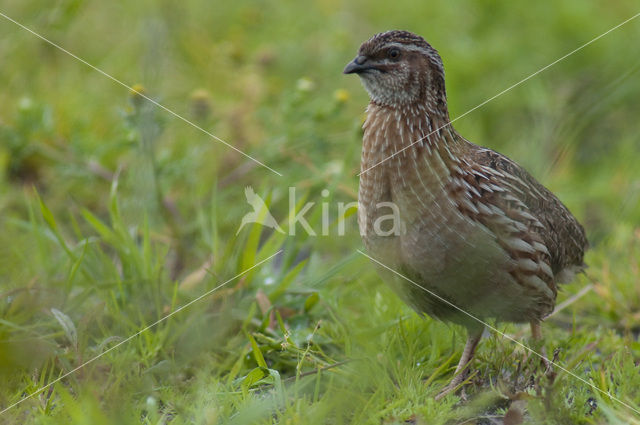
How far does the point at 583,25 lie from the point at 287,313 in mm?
4298

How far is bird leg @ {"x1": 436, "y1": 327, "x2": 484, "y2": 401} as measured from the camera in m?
3.53

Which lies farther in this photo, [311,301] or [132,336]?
[311,301]

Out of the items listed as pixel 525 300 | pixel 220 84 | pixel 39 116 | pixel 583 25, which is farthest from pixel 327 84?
pixel 525 300

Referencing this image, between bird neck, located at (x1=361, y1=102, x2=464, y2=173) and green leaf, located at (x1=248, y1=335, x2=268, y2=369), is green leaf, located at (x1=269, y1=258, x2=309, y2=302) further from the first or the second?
bird neck, located at (x1=361, y1=102, x2=464, y2=173)

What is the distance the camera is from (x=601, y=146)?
6.75 m

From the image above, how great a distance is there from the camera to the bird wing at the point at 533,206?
3715 mm

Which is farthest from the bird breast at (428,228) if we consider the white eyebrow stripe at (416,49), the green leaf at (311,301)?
the green leaf at (311,301)

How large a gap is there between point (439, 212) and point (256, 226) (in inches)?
43.7

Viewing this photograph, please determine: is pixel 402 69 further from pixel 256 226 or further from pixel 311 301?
pixel 311 301

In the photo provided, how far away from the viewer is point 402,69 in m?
3.74

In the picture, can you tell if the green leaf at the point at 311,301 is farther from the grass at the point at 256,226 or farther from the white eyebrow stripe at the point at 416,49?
the white eyebrow stripe at the point at 416,49

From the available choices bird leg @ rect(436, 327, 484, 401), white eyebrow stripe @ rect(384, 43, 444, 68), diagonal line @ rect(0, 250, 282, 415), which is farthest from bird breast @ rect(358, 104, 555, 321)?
diagonal line @ rect(0, 250, 282, 415)

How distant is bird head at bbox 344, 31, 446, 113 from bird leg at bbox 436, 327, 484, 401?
1075 mm

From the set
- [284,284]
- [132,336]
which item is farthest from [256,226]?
[132,336]
